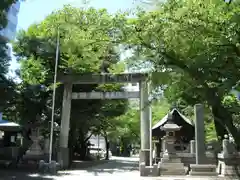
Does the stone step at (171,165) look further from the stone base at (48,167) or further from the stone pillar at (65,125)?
the stone pillar at (65,125)

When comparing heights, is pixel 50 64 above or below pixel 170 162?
above

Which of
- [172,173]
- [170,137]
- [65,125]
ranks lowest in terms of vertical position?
[172,173]

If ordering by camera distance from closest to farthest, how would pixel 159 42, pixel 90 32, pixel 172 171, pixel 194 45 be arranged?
1. pixel 194 45
2. pixel 159 42
3. pixel 90 32
4. pixel 172 171

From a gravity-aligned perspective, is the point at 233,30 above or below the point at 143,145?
above

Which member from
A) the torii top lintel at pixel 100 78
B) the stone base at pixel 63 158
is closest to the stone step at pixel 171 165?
the torii top lintel at pixel 100 78

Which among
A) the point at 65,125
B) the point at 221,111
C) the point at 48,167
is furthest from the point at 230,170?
the point at 65,125

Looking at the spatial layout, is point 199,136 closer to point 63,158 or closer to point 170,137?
point 170,137

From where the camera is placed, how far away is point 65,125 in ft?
69.1

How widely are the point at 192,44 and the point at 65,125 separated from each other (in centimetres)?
1369

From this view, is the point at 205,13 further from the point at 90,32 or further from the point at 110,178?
the point at 110,178

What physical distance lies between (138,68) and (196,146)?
8849 mm

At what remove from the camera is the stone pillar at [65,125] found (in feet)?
67.2

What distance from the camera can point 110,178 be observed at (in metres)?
15.7

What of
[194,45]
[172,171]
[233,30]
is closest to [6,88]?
[172,171]
